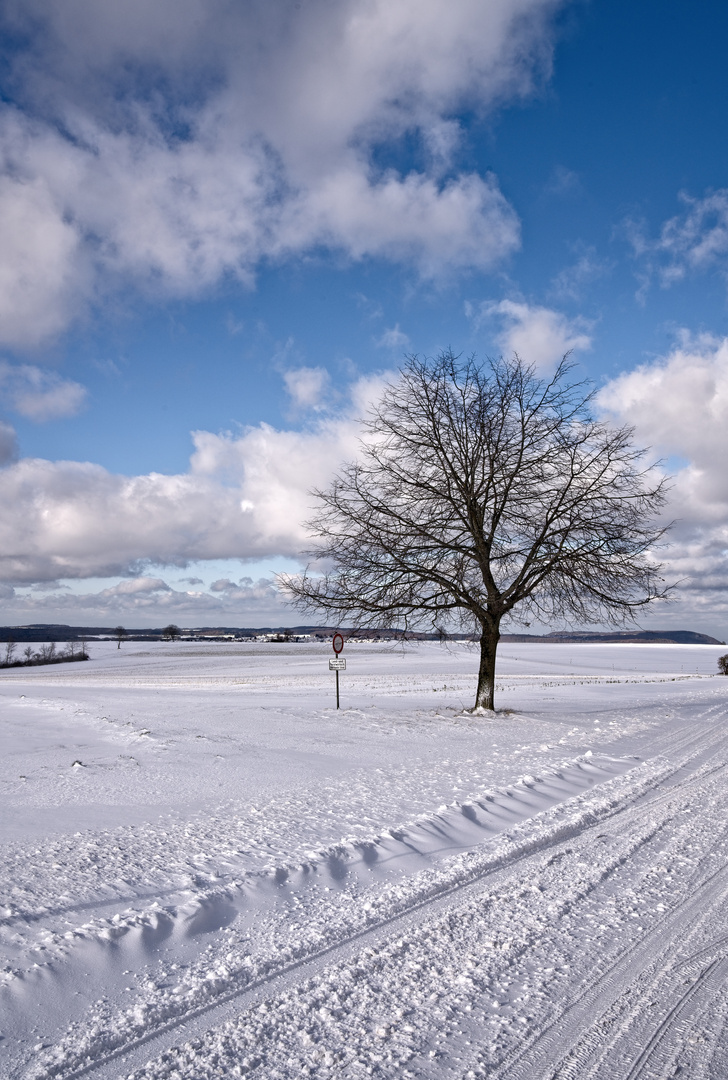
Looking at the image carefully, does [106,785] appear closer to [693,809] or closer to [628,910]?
[628,910]

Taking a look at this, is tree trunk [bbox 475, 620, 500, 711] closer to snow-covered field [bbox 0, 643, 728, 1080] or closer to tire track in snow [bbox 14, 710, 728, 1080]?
snow-covered field [bbox 0, 643, 728, 1080]

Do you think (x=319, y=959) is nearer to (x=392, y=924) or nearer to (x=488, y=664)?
(x=392, y=924)

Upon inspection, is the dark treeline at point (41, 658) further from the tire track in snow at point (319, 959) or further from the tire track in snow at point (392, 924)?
the tire track in snow at point (319, 959)

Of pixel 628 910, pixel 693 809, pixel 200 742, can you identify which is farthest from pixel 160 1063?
pixel 200 742

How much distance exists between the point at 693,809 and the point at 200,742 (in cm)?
760

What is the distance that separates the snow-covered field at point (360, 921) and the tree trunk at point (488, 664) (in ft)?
22.9

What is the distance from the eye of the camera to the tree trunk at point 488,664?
53.9 feet

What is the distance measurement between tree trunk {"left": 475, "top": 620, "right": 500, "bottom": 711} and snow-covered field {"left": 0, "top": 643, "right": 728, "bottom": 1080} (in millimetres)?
6971

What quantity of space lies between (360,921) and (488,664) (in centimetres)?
1294

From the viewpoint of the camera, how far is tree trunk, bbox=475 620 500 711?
16.4 metres

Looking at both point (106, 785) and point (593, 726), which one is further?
point (593, 726)

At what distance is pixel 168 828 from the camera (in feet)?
20.1

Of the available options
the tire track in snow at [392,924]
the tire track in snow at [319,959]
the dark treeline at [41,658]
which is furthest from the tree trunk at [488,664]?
the dark treeline at [41,658]

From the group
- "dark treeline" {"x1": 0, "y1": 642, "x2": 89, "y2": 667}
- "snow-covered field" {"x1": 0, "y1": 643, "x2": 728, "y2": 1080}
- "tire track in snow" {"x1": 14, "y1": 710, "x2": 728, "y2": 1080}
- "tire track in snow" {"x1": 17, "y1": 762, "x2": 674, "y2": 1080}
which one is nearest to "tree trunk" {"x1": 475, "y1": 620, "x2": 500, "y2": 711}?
"snow-covered field" {"x1": 0, "y1": 643, "x2": 728, "y2": 1080}
